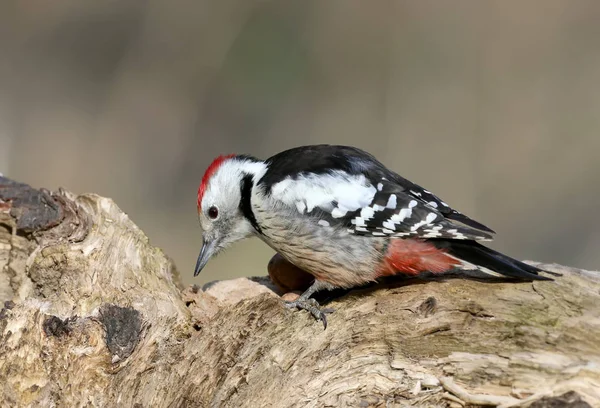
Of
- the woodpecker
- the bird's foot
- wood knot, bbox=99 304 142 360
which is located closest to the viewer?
wood knot, bbox=99 304 142 360

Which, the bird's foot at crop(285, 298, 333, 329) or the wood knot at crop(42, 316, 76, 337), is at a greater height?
the bird's foot at crop(285, 298, 333, 329)

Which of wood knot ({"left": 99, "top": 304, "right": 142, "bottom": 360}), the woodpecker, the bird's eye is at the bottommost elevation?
wood knot ({"left": 99, "top": 304, "right": 142, "bottom": 360})

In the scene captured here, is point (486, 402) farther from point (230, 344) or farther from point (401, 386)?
point (230, 344)

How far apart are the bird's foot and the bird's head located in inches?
30.2

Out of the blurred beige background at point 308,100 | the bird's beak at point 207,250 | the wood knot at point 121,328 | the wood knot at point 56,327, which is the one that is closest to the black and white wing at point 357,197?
the bird's beak at point 207,250

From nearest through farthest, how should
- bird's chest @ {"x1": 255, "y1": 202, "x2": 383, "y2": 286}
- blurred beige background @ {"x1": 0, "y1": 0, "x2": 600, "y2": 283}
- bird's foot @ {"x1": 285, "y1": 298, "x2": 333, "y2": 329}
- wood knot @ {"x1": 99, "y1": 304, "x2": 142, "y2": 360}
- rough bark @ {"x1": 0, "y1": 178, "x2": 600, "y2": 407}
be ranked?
rough bark @ {"x1": 0, "y1": 178, "x2": 600, "y2": 407}
wood knot @ {"x1": 99, "y1": 304, "x2": 142, "y2": 360}
bird's foot @ {"x1": 285, "y1": 298, "x2": 333, "y2": 329}
bird's chest @ {"x1": 255, "y1": 202, "x2": 383, "y2": 286}
blurred beige background @ {"x1": 0, "y1": 0, "x2": 600, "y2": 283}

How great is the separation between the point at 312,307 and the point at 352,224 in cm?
51

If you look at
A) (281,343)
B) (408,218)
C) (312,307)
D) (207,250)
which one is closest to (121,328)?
(281,343)

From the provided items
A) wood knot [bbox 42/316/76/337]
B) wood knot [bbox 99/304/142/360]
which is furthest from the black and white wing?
wood knot [bbox 42/316/76/337]

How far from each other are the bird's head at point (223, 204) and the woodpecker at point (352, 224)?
0.09 meters

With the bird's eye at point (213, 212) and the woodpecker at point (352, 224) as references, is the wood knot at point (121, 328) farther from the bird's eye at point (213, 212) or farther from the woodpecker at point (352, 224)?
the bird's eye at point (213, 212)

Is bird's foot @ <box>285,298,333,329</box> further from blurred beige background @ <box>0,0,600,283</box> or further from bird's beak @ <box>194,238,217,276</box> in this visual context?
blurred beige background @ <box>0,0,600,283</box>

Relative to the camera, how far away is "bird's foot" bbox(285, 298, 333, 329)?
3318mm

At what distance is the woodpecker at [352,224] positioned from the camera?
136 inches
